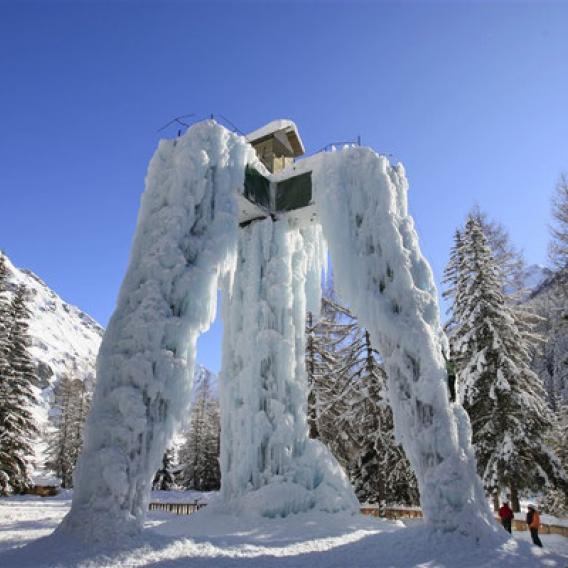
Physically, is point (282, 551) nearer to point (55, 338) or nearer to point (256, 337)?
point (256, 337)

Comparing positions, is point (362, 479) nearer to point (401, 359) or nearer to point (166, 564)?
point (401, 359)

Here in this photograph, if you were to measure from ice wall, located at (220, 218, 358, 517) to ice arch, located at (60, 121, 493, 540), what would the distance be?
1.7 inches

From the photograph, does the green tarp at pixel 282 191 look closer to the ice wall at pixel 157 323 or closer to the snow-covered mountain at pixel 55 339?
the ice wall at pixel 157 323

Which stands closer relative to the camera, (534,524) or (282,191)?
(534,524)

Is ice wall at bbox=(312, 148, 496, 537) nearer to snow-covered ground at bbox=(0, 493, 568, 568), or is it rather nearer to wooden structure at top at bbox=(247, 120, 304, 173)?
snow-covered ground at bbox=(0, 493, 568, 568)

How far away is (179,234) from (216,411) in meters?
30.5

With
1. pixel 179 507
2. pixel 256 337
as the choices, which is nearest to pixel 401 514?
pixel 256 337

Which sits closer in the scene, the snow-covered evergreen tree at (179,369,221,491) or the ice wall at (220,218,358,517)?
the ice wall at (220,218,358,517)

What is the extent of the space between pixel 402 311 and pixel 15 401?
19.3m

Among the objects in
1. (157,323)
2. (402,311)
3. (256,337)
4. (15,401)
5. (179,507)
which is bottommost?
(179,507)

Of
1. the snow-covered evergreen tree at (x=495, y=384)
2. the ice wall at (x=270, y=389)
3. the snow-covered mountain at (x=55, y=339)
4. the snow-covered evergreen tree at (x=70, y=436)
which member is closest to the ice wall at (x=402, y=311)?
the ice wall at (x=270, y=389)

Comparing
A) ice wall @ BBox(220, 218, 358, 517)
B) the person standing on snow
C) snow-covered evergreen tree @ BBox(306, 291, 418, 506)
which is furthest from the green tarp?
the person standing on snow

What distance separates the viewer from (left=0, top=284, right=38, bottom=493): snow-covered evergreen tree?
21.8 metres

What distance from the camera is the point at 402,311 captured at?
497 inches
